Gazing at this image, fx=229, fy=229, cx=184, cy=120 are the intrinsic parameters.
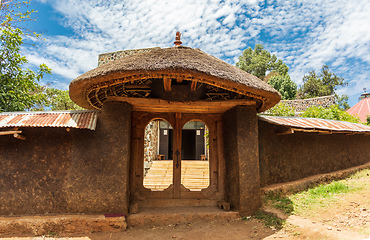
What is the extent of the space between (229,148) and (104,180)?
2.77 metres

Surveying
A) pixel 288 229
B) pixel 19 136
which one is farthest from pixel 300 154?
pixel 19 136

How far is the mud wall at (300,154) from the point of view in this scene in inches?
226

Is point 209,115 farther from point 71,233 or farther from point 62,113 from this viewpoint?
point 71,233

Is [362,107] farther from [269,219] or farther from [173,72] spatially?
[173,72]

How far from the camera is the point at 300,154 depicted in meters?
6.45

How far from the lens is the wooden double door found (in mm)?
5324

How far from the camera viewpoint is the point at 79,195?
429 centimetres

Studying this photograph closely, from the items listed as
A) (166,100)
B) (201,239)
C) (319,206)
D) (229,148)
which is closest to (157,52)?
(166,100)

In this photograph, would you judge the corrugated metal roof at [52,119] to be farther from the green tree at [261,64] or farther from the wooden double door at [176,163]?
the green tree at [261,64]

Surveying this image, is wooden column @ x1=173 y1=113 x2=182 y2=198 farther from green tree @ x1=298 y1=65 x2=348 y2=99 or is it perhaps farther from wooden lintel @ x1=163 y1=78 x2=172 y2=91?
green tree @ x1=298 y1=65 x2=348 y2=99

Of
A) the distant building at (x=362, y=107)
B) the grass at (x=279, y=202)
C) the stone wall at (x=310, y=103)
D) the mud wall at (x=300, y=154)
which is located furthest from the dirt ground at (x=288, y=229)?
the distant building at (x=362, y=107)

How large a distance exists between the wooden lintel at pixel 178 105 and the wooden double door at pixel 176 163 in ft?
0.83

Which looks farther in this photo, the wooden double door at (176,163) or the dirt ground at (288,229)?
the wooden double door at (176,163)

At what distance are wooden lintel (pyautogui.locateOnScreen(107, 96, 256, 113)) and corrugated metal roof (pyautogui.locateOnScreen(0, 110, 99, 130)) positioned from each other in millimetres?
595
